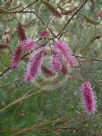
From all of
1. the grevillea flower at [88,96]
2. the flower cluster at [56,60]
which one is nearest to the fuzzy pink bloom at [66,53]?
the flower cluster at [56,60]

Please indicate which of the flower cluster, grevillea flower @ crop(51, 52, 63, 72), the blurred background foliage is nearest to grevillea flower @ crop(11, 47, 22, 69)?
the flower cluster

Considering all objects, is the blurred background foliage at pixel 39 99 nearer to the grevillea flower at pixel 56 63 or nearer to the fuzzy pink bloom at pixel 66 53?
the grevillea flower at pixel 56 63

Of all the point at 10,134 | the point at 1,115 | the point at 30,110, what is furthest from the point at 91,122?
the point at 10,134

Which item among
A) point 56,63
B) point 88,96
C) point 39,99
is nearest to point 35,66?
point 56,63

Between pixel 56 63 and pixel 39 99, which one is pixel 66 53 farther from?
pixel 39 99

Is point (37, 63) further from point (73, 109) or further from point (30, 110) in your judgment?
point (73, 109)
